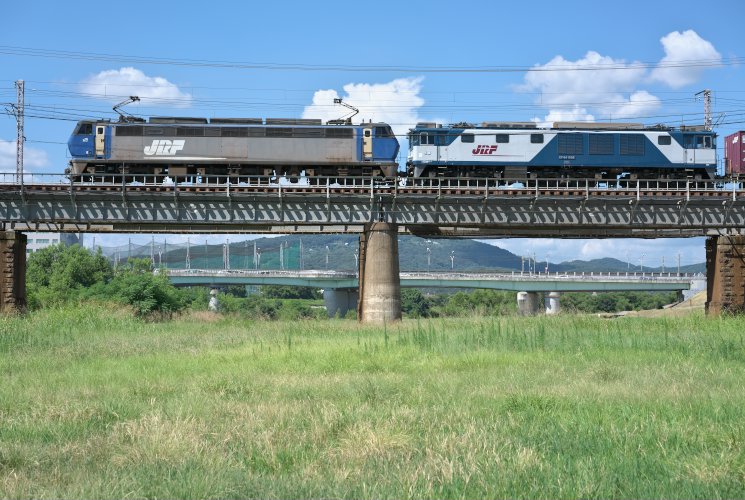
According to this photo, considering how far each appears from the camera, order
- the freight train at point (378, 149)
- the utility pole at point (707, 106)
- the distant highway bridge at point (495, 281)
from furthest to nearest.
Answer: the distant highway bridge at point (495, 281) < the utility pole at point (707, 106) < the freight train at point (378, 149)

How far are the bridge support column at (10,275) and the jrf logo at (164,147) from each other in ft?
28.1

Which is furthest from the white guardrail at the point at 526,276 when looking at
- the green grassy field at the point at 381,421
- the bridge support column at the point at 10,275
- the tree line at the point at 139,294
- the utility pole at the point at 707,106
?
the green grassy field at the point at 381,421

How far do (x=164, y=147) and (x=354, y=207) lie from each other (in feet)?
39.1

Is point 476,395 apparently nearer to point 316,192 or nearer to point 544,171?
point 316,192

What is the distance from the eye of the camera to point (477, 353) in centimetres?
2005

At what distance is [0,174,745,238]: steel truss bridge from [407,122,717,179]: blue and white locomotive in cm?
259

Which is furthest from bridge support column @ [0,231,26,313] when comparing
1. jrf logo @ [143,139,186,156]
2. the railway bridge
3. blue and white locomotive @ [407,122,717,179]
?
blue and white locomotive @ [407,122,717,179]

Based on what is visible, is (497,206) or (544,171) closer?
(497,206)

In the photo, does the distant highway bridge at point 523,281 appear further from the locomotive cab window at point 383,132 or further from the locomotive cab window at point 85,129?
the locomotive cab window at point 85,129

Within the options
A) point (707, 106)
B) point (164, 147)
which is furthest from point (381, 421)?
point (707, 106)

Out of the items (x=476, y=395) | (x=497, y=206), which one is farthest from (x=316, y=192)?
(x=476, y=395)

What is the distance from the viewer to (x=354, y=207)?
39375mm

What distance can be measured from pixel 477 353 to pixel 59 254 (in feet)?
248

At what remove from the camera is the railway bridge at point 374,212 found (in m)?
38.7
